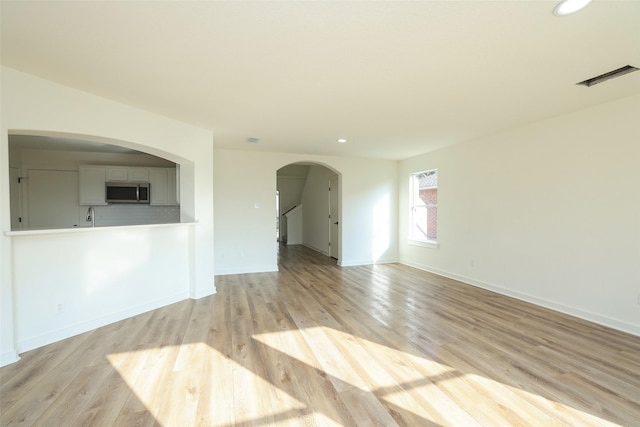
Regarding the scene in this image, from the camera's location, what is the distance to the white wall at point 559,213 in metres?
2.99

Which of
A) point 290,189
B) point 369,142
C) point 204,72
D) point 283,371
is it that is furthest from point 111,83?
point 290,189

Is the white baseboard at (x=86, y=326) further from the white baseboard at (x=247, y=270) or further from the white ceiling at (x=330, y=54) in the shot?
the white ceiling at (x=330, y=54)

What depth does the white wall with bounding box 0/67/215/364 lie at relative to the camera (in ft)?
7.72

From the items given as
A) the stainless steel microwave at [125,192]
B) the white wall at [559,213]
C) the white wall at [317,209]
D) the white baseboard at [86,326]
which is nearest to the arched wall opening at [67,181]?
the stainless steel microwave at [125,192]

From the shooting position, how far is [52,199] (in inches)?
208

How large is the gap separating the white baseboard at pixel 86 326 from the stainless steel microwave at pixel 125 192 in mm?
2495

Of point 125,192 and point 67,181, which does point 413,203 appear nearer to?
point 125,192

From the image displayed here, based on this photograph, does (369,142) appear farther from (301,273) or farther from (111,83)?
(111,83)

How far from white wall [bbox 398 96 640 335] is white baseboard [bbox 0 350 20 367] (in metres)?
5.52

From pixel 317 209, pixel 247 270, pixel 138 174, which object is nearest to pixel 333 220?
pixel 317 209

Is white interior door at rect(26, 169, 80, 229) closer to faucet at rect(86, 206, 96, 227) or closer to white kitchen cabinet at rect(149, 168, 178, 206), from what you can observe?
faucet at rect(86, 206, 96, 227)

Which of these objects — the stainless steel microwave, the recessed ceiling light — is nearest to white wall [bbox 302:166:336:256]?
the stainless steel microwave

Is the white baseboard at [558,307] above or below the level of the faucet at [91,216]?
below

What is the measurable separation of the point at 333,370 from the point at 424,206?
459 centimetres
